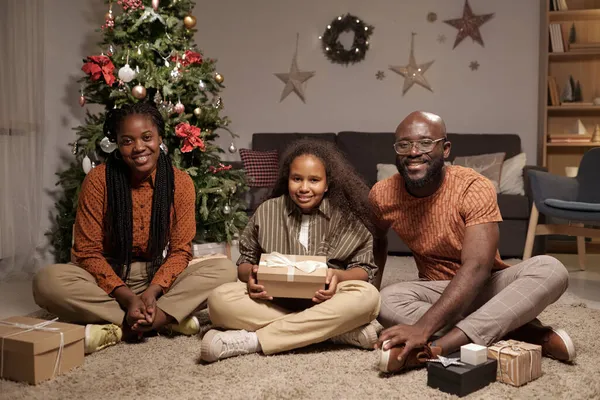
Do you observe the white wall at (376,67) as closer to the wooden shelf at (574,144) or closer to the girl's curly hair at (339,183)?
the wooden shelf at (574,144)

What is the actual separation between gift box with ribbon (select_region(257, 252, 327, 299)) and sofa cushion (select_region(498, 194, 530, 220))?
2.70 metres

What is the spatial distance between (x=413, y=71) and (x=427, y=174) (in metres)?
3.64

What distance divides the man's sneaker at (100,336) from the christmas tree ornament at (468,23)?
4271 mm

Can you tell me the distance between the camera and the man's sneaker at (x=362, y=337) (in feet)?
6.83

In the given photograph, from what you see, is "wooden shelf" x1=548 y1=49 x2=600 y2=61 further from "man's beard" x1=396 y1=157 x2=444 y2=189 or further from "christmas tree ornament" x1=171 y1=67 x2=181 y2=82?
"man's beard" x1=396 y1=157 x2=444 y2=189

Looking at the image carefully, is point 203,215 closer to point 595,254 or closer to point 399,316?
point 399,316

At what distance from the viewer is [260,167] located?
481 cm

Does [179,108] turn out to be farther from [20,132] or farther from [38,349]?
[38,349]

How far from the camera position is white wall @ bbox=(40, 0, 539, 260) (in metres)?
5.31

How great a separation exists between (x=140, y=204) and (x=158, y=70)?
4.20 ft

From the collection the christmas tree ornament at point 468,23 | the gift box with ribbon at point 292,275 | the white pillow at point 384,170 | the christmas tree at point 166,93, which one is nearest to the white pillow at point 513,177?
the white pillow at point 384,170

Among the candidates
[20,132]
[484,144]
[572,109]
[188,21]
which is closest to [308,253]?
[188,21]

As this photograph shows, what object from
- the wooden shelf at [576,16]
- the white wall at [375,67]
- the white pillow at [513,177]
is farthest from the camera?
the white wall at [375,67]

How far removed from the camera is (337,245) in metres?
2.19
